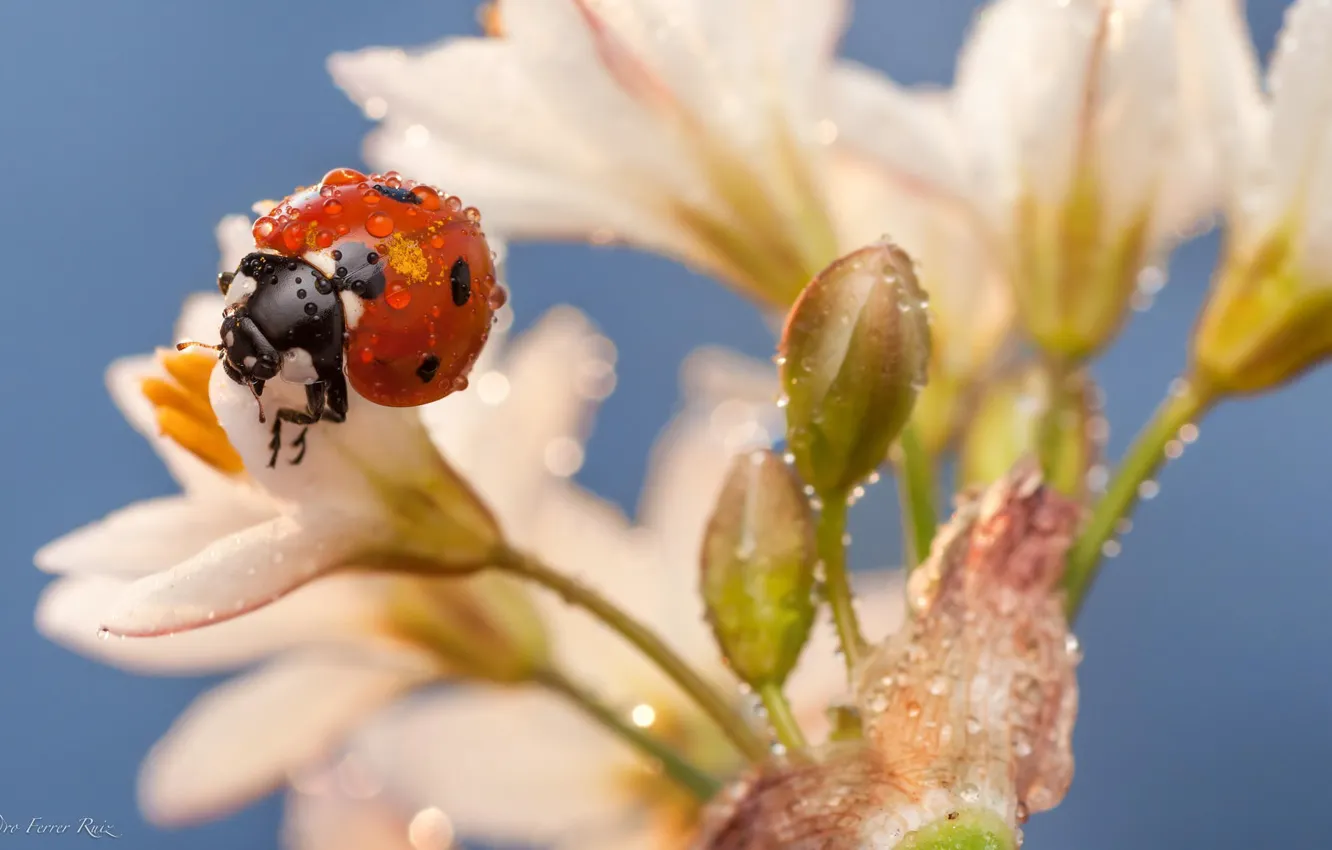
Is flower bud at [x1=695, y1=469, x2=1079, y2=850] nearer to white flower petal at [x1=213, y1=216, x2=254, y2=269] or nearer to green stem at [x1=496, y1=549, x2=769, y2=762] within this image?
green stem at [x1=496, y1=549, x2=769, y2=762]

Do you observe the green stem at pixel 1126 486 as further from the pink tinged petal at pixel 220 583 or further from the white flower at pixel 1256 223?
the pink tinged petal at pixel 220 583

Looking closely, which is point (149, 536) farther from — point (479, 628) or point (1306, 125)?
point (1306, 125)

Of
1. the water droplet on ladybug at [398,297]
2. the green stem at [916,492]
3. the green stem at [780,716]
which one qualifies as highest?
the water droplet on ladybug at [398,297]

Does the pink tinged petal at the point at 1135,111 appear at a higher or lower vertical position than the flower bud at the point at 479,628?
higher

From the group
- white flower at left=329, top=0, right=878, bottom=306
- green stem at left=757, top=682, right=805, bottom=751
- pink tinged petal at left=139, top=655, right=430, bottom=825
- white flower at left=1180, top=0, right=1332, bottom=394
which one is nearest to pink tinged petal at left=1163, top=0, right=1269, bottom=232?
white flower at left=1180, top=0, right=1332, bottom=394

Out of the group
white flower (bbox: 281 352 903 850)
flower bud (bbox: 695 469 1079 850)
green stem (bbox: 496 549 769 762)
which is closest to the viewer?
flower bud (bbox: 695 469 1079 850)

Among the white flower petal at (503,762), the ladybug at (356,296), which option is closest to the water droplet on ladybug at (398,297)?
the ladybug at (356,296)

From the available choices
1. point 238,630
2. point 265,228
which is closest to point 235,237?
point 265,228
